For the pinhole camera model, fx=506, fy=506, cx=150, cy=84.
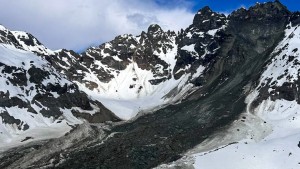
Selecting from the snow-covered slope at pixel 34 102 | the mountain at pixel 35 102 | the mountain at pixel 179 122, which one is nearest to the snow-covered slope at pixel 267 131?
the mountain at pixel 179 122

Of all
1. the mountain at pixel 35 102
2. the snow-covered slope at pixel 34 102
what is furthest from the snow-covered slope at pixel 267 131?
the snow-covered slope at pixel 34 102

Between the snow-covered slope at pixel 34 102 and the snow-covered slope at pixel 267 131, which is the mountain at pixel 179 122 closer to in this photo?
the snow-covered slope at pixel 267 131

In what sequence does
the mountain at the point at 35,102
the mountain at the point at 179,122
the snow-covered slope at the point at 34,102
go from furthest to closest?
the snow-covered slope at the point at 34,102
the mountain at the point at 35,102
the mountain at the point at 179,122

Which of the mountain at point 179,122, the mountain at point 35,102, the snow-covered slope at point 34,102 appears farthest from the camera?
the snow-covered slope at point 34,102

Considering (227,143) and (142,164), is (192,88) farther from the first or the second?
(142,164)

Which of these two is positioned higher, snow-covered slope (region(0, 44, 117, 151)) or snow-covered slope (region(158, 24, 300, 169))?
snow-covered slope (region(0, 44, 117, 151))

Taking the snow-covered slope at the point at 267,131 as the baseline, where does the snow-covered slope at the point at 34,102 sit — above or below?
above

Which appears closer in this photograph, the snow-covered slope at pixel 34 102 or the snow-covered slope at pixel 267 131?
the snow-covered slope at pixel 267 131

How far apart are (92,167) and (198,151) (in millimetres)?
20342

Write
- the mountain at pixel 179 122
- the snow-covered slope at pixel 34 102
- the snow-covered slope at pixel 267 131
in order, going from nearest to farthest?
the snow-covered slope at pixel 267 131 → the mountain at pixel 179 122 → the snow-covered slope at pixel 34 102

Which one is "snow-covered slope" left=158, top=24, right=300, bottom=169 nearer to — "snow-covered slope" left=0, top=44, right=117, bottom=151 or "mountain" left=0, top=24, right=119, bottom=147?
"mountain" left=0, top=24, right=119, bottom=147

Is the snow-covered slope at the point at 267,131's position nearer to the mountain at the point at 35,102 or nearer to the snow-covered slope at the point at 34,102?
the mountain at the point at 35,102

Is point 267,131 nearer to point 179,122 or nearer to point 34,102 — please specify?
point 179,122

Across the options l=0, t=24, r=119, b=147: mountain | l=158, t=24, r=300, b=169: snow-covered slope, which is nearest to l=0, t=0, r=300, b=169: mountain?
l=158, t=24, r=300, b=169: snow-covered slope
